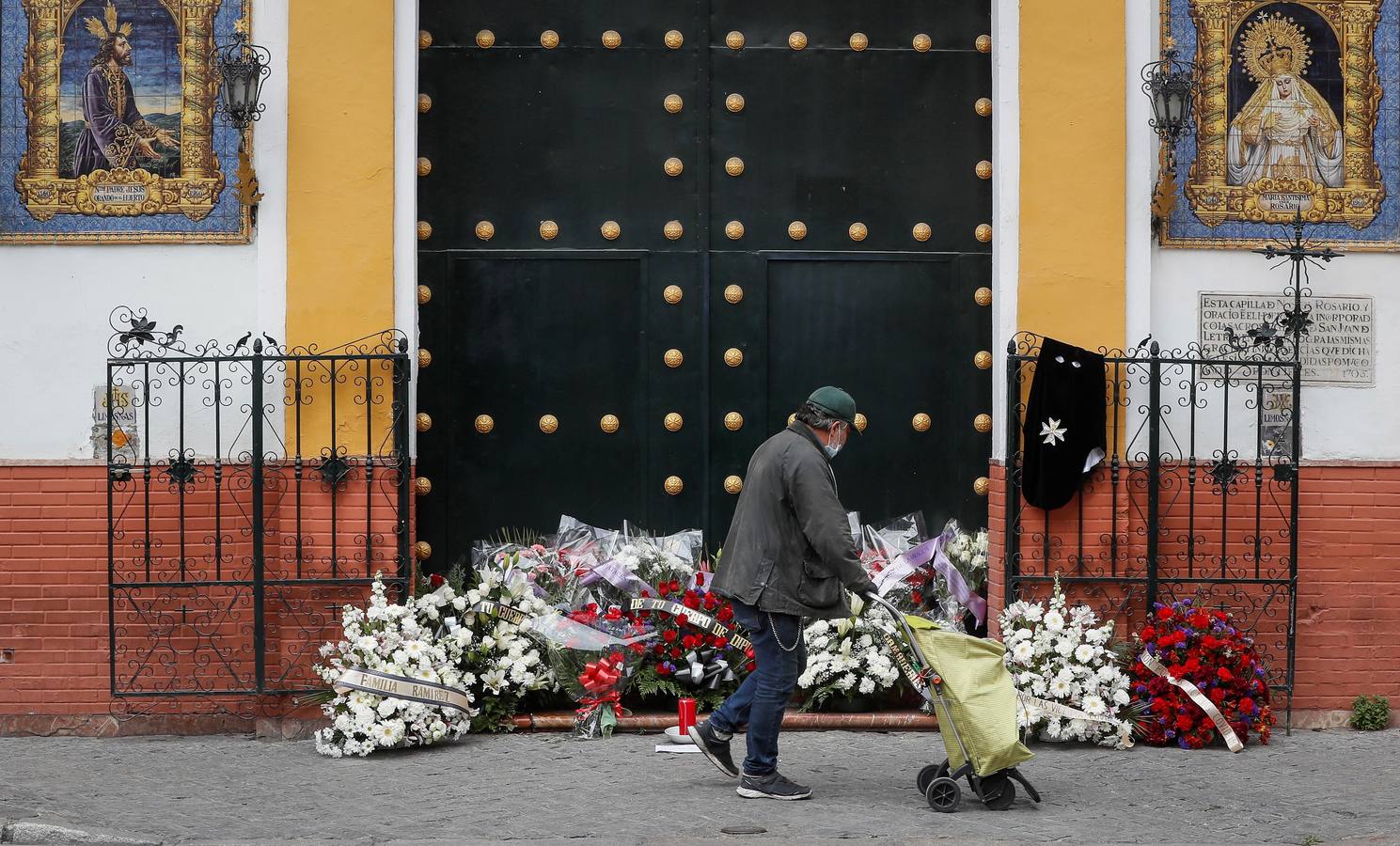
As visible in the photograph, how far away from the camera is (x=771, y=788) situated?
7.57 m

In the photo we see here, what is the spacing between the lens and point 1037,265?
9516 mm

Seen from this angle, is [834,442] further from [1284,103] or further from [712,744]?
[1284,103]

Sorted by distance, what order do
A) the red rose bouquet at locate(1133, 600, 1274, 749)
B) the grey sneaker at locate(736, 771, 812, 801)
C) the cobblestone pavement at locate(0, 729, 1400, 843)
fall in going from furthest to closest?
the red rose bouquet at locate(1133, 600, 1274, 749) < the grey sneaker at locate(736, 771, 812, 801) < the cobblestone pavement at locate(0, 729, 1400, 843)

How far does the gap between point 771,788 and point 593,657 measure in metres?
1.97

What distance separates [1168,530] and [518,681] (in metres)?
3.80

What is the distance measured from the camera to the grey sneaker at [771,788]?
757 cm

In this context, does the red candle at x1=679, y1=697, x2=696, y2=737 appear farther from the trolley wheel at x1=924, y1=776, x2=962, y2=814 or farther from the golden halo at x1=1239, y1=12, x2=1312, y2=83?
the golden halo at x1=1239, y1=12, x2=1312, y2=83

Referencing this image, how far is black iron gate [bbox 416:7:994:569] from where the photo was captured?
32.7 feet

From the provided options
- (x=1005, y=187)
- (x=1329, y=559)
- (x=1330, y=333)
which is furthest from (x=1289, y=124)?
(x=1329, y=559)

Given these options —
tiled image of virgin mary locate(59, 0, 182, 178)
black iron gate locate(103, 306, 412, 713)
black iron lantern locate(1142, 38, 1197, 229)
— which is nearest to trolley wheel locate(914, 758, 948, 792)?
black iron gate locate(103, 306, 412, 713)

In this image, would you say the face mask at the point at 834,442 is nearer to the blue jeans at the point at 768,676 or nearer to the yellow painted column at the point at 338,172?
the blue jeans at the point at 768,676

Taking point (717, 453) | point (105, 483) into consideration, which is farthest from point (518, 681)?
point (105, 483)

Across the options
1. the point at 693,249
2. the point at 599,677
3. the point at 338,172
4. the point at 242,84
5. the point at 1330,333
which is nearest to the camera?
the point at 599,677

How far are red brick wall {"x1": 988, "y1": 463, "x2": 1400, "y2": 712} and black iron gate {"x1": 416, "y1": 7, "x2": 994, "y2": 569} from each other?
1.03m
